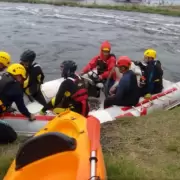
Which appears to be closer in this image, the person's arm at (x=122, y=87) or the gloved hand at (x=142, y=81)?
the person's arm at (x=122, y=87)

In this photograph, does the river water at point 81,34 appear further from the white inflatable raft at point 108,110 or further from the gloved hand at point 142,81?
the gloved hand at point 142,81

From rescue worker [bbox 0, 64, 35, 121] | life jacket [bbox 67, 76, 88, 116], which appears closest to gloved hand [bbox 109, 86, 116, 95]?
life jacket [bbox 67, 76, 88, 116]

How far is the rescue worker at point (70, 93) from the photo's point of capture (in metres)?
6.38

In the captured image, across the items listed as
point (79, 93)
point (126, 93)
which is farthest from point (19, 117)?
point (126, 93)

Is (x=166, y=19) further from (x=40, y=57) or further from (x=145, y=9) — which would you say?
(x=40, y=57)

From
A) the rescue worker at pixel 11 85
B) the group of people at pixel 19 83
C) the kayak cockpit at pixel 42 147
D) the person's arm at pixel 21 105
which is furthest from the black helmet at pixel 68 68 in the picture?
the kayak cockpit at pixel 42 147

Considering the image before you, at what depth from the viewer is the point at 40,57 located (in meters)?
15.6

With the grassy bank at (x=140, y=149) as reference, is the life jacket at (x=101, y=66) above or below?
above

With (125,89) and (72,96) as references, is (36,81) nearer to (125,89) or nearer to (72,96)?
(72,96)

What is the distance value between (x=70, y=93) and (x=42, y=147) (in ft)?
8.23

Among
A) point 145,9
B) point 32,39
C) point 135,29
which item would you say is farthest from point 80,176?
point 145,9

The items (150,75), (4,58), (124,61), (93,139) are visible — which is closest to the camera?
(93,139)

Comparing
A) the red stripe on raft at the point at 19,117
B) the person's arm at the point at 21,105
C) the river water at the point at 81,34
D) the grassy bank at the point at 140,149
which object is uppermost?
the person's arm at the point at 21,105

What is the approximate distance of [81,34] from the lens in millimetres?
20859
